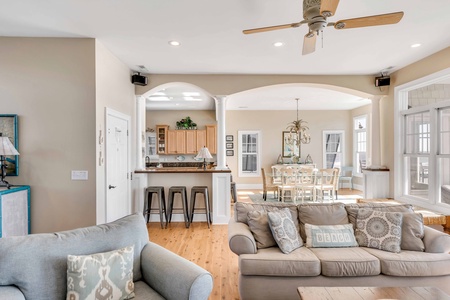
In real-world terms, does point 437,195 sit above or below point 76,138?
below

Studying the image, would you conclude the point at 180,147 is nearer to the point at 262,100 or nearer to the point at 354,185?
the point at 262,100

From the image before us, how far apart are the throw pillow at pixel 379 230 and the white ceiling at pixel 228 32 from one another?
2.07 m

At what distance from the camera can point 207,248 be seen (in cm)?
379

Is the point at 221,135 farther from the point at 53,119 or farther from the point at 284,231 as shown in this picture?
the point at 284,231

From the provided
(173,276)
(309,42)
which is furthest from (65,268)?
(309,42)

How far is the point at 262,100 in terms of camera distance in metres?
7.59

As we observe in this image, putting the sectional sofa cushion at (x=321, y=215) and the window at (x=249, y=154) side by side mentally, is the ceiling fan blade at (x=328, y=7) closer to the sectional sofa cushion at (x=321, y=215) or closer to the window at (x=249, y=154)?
the sectional sofa cushion at (x=321, y=215)

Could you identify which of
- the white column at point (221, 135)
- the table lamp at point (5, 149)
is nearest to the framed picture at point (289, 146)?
the white column at point (221, 135)

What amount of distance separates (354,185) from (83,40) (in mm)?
8695

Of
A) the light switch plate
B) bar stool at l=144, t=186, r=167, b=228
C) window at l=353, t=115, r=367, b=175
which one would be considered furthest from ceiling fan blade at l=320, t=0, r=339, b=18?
window at l=353, t=115, r=367, b=175

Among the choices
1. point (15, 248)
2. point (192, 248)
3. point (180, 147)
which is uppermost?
point (180, 147)

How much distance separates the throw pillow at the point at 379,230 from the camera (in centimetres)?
252

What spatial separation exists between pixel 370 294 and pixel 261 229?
105 centimetres

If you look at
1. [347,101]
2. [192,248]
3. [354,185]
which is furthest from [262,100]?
[192,248]
